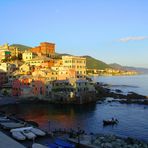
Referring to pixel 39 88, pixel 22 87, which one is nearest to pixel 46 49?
pixel 22 87

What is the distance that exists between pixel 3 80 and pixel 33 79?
18.4 meters

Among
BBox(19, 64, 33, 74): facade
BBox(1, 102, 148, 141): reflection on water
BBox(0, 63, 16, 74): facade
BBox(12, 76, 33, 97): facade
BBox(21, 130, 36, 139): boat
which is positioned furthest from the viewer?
BBox(0, 63, 16, 74): facade

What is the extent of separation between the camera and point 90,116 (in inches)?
2192

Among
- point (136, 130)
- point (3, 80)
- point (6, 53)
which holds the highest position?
point (6, 53)

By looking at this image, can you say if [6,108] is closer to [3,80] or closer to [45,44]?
[3,80]

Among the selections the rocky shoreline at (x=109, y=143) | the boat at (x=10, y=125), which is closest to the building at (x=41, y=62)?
the boat at (x=10, y=125)

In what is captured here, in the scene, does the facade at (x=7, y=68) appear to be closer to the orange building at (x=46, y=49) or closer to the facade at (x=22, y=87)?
the facade at (x=22, y=87)

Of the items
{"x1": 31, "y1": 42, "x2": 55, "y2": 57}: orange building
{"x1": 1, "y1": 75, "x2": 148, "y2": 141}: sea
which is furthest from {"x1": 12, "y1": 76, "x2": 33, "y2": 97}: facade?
{"x1": 31, "y1": 42, "x2": 55, "y2": 57}: orange building

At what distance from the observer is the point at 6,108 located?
208 feet

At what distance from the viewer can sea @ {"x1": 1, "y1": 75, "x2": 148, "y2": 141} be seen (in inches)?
1772

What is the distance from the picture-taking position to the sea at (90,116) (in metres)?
45.0

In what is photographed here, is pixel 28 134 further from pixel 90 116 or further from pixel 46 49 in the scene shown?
pixel 46 49

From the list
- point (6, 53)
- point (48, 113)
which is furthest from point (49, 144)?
point (6, 53)

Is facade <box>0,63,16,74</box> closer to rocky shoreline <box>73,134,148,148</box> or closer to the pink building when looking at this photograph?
the pink building
